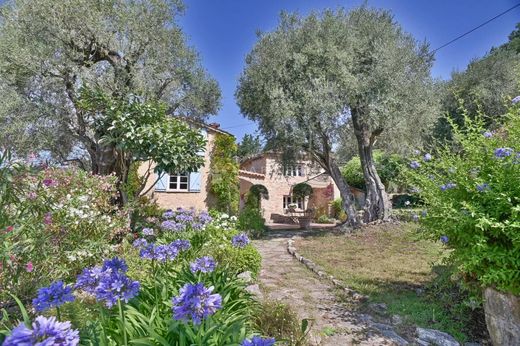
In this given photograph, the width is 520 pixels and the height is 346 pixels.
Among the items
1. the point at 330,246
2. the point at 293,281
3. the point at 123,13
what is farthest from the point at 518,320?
the point at 123,13

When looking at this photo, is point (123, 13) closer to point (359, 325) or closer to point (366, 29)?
point (366, 29)

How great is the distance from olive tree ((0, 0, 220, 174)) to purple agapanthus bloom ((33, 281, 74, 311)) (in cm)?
749

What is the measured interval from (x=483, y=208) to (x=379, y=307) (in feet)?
7.32

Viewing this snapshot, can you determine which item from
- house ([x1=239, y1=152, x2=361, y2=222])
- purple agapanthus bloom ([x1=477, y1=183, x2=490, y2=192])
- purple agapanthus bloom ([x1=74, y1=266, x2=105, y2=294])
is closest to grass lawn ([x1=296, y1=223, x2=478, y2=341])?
purple agapanthus bloom ([x1=477, y1=183, x2=490, y2=192])

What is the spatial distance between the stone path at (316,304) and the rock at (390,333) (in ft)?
0.23

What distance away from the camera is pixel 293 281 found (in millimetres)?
5867

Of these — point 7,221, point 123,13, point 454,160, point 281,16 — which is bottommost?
point 7,221

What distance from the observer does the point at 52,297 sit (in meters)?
1.66

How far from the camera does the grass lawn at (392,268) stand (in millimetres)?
3926

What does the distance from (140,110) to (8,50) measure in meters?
4.97

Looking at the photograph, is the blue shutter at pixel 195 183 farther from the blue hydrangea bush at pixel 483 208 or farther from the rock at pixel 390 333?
the blue hydrangea bush at pixel 483 208

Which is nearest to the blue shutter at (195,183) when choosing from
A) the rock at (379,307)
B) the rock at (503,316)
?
the rock at (379,307)

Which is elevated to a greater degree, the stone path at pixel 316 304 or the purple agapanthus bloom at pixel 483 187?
the purple agapanthus bloom at pixel 483 187

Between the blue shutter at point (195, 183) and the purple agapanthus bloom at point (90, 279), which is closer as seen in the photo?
the purple agapanthus bloom at point (90, 279)
